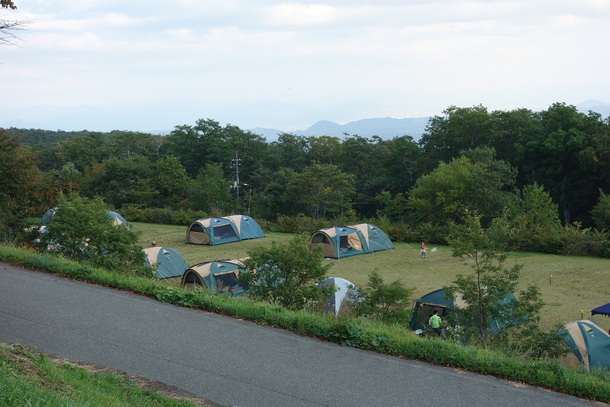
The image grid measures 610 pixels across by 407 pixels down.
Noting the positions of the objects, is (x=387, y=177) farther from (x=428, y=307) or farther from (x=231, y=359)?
(x=231, y=359)

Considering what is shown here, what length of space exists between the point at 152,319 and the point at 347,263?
1308cm

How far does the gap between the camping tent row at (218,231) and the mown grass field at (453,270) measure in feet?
1.27

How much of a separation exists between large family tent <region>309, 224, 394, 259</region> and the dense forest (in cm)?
300

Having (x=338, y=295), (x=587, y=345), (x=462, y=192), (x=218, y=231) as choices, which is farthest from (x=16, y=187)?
(x=462, y=192)

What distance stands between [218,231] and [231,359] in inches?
697

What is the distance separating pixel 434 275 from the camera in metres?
18.3

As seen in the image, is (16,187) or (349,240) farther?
(349,240)

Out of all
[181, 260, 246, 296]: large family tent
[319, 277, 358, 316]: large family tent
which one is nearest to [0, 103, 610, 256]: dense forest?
[181, 260, 246, 296]: large family tent

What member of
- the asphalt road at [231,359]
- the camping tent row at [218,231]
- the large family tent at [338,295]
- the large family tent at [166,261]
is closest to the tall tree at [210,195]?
the camping tent row at [218,231]

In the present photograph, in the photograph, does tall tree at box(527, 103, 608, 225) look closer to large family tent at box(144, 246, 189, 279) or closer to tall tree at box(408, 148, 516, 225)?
tall tree at box(408, 148, 516, 225)

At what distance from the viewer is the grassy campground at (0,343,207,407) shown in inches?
149

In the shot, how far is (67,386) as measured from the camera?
4.59 m

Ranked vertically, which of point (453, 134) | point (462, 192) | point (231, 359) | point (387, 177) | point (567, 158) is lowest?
point (231, 359)

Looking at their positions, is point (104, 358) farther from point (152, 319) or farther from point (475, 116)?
point (475, 116)
